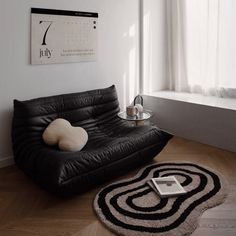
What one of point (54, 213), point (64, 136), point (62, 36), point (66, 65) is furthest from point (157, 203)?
point (62, 36)

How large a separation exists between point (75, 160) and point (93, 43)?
5.44 ft

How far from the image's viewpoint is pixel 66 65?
3.32m

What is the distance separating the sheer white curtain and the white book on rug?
1.80 m

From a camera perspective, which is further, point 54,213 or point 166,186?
point 166,186

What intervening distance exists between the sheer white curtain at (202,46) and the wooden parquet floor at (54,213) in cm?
145

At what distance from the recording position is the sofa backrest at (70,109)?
2766 mm

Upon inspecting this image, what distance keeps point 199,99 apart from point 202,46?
0.75 m

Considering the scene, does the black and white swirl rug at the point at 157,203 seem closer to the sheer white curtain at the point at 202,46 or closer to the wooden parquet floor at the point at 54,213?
the wooden parquet floor at the point at 54,213

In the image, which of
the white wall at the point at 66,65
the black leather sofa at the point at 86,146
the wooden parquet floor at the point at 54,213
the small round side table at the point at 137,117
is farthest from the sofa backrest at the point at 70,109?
the wooden parquet floor at the point at 54,213

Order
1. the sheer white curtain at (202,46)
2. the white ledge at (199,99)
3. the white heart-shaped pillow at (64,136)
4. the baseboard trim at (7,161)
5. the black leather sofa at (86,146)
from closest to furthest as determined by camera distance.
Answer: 1. the black leather sofa at (86,146)
2. the white heart-shaped pillow at (64,136)
3. the baseboard trim at (7,161)
4. the white ledge at (199,99)
5. the sheer white curtain at (202,46)

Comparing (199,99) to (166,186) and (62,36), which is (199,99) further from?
(62,36)

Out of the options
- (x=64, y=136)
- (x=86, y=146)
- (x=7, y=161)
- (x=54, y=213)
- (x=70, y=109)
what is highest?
(x=70, y=109)

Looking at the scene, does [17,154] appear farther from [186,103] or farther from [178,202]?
[186,103]

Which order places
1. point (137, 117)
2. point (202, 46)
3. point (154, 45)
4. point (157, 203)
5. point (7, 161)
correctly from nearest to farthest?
point (157, 203), point (7, 161), point (137, 117), point (202, 46), point (154, 45)
